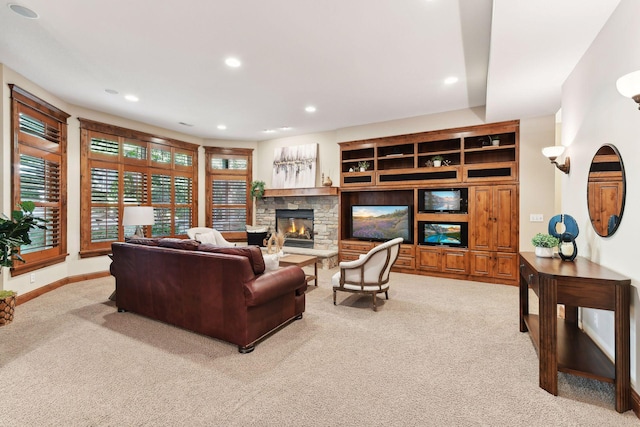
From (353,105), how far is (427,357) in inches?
159

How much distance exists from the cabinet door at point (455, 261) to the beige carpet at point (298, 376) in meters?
1.74

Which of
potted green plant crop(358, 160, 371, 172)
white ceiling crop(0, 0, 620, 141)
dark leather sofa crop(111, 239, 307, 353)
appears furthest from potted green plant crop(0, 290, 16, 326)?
A: potted green plant crop(358, 160, 371, 172)

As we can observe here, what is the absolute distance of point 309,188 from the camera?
7.02m

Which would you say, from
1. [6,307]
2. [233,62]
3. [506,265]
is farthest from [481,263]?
[6,307]

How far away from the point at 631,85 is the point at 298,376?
2.83m

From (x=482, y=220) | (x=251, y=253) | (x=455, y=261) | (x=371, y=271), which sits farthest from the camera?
(x=455, y=261)

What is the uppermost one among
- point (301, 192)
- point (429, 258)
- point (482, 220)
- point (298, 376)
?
point (301, 192)

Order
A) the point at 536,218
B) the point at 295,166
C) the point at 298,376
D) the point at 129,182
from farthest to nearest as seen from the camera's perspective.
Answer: the point at 295,166 < the point at 129,182 < the point at 536,218 < the point at 298,376

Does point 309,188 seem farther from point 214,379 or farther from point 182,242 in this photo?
point 214,379

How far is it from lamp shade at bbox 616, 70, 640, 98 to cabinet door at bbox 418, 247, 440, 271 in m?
4.14

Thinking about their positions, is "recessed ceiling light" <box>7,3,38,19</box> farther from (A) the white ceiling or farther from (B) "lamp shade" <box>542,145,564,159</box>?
(B) "lamp shade" <box>542,145,564,159</box>

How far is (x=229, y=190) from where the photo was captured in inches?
310

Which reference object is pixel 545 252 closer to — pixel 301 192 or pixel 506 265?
pixel 506 265

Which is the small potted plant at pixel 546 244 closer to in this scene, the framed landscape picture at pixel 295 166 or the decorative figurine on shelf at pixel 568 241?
the decorative figurine on shelf at pixel 568 241
